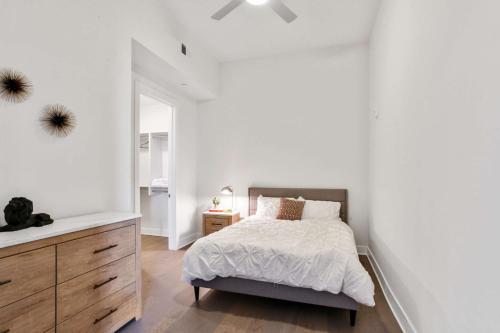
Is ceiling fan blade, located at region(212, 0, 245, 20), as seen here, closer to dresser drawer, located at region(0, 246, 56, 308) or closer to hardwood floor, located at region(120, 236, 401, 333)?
dresser drawer, located at region(0, 246, 56, 308)

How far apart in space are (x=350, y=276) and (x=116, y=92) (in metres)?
2.60

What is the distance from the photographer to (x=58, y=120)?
6.53ft

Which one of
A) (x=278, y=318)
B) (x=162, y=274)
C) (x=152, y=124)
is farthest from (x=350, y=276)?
(x=152, y=124)

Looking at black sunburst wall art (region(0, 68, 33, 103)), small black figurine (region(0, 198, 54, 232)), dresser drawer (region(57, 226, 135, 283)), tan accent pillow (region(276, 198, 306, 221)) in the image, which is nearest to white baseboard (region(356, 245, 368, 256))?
tan accent pillow (region(276, 198, 306, 221))

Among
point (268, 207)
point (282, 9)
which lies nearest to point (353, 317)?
point (268, 207)

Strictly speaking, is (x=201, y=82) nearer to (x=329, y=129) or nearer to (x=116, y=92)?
(x=116, y=92)

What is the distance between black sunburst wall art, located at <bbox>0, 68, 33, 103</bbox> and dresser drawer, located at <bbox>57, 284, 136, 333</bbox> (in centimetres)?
148

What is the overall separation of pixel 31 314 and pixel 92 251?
1.46 ft

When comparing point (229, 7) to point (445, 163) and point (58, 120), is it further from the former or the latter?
point (445, 163)

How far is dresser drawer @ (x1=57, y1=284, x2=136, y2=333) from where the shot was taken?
1675 mm

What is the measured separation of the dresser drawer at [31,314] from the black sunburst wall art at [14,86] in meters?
1.25

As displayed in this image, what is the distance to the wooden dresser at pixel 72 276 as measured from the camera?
53.9 inches

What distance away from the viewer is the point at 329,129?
4.08m

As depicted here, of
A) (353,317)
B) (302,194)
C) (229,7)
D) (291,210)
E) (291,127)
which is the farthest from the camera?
(291,127)
